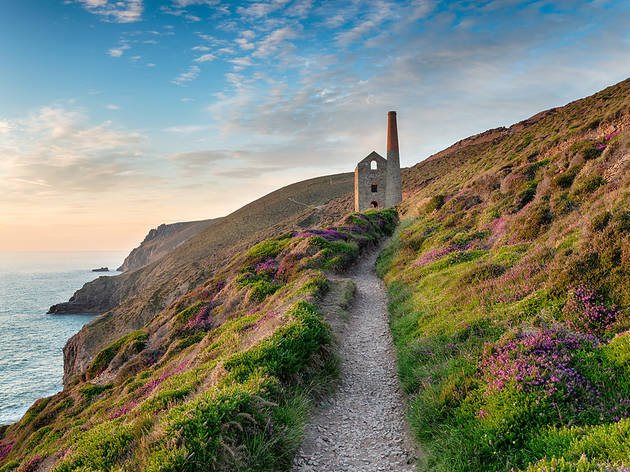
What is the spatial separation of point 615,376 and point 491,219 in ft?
46.9

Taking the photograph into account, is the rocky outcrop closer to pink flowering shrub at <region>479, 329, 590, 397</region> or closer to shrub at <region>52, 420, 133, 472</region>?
shrub at <region>52, 420, 133, 472</region>

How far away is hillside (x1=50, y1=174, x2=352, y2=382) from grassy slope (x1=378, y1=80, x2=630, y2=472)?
147 ft

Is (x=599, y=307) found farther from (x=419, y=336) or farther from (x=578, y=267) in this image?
(x=419, y=336)

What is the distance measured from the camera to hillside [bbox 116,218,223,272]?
159625 millimetres

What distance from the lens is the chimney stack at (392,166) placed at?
52125mm

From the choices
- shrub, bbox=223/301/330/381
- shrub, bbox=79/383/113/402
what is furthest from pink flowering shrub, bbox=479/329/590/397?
shrub, bbox=79/383/113/402

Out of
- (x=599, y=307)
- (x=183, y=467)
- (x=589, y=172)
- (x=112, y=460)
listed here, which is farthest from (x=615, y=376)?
(x=589, y=172)

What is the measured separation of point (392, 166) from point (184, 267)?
180 ft

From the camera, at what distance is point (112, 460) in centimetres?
566

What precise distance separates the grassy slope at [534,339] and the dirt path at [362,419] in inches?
21.3

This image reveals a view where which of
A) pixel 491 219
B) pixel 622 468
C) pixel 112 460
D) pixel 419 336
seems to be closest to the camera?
pixel 622 468

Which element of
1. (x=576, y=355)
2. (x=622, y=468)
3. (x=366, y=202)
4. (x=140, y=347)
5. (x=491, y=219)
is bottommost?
(x=140, y=347)

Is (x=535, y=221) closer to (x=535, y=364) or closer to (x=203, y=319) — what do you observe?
(x=535, y=364)

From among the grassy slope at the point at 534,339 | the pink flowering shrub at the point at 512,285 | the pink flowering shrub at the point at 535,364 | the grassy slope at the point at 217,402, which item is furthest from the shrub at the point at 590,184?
the grassy slope at the point at 217,402
